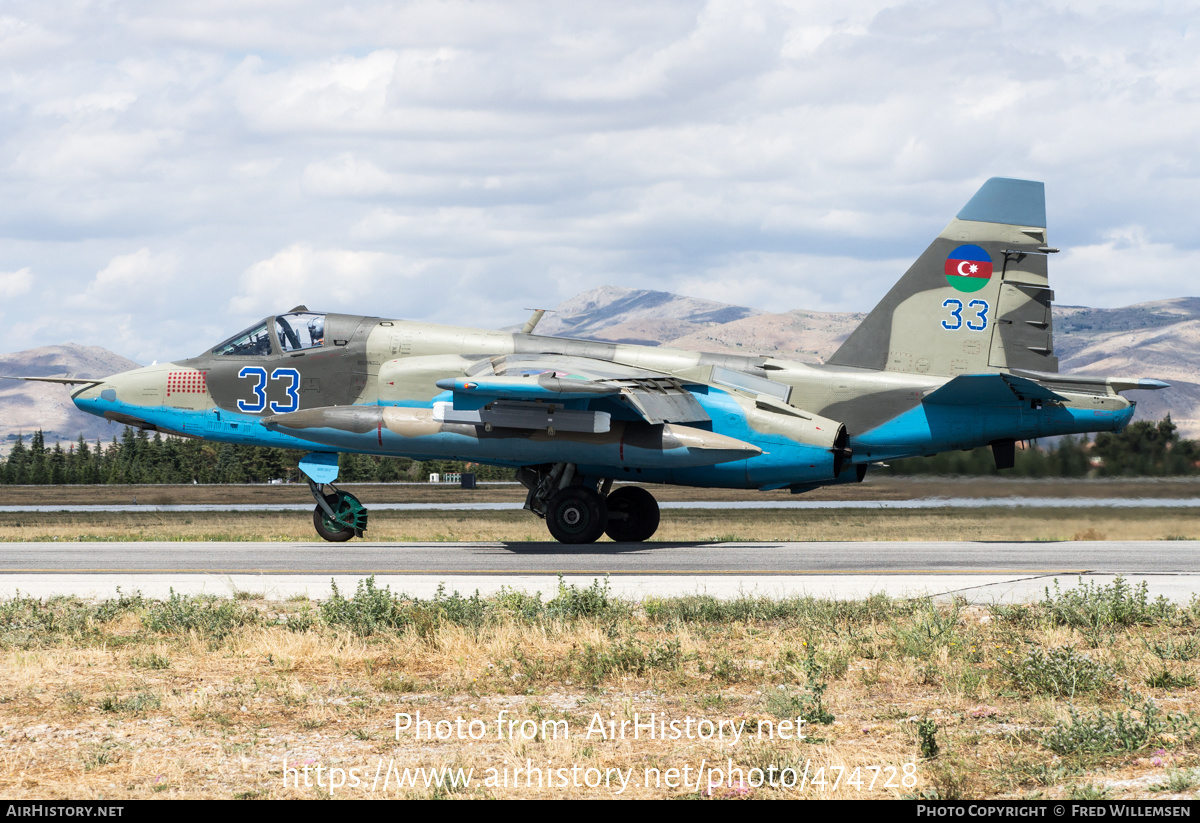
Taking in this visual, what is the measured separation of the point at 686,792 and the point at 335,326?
696 inches

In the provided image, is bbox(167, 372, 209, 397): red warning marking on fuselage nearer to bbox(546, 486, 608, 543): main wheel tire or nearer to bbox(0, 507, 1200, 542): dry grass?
bbox(0, 507, 1200, 542): dry grass

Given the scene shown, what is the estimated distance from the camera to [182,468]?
122 meters

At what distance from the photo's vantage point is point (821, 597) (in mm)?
13977

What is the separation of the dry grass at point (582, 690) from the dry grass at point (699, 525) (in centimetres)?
1104

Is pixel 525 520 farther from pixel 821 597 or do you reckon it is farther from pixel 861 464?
pixel 821 597

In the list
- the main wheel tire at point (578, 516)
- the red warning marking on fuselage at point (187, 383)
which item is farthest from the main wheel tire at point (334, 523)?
the main wheel tire at point (578, 516)

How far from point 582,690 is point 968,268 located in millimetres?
15964

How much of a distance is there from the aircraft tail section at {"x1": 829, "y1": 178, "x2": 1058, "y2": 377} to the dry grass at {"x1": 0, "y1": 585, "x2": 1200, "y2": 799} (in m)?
9.33

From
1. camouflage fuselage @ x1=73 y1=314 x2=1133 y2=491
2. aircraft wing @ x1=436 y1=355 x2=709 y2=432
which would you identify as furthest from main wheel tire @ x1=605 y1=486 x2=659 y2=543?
aircraft wing @ x1=436 y1=355 x2=709 y2=432

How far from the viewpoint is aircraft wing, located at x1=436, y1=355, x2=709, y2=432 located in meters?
19.8

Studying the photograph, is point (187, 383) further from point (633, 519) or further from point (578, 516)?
point (633, 519)

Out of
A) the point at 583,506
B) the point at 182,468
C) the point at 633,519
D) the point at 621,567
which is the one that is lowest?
the point at 621,567

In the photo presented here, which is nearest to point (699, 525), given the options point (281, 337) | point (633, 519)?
point (633, 519)

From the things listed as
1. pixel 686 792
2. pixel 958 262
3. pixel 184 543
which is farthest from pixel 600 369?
pixel 686 792
